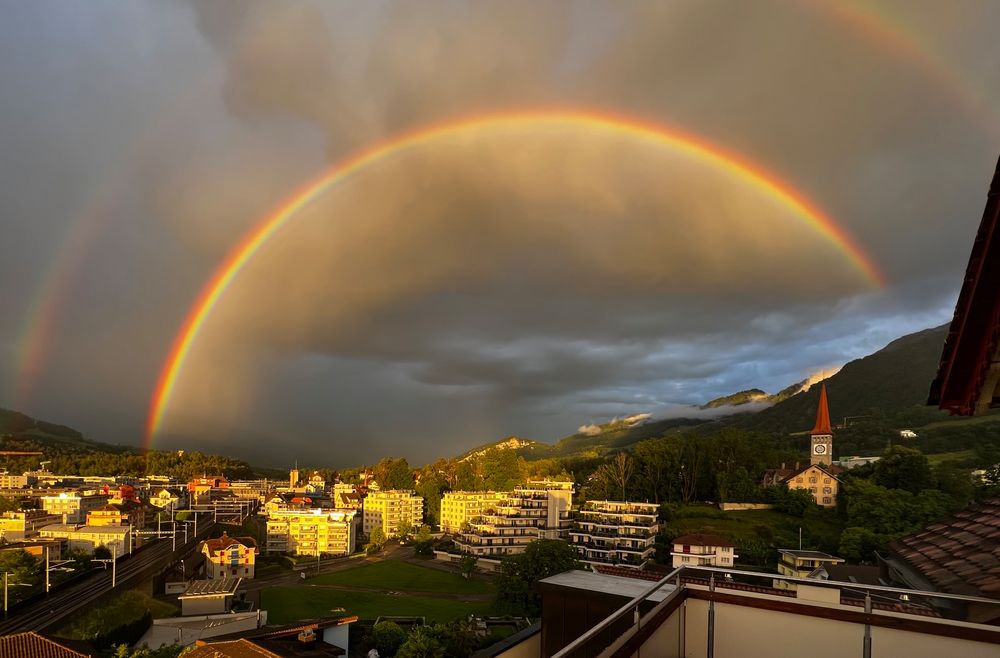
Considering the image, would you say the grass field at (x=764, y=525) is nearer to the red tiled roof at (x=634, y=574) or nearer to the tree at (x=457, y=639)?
the tree at (x=457, y=639)

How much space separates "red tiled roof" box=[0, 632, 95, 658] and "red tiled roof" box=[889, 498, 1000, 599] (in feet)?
63.6

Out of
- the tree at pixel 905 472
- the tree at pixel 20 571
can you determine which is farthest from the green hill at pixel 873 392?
the tree at pixel 20 571

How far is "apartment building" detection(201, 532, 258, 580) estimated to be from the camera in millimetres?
37781

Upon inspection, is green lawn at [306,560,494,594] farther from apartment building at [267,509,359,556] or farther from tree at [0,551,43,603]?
tree at [0,551,43,603]

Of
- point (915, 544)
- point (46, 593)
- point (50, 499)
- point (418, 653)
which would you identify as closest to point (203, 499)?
point (50, 499)

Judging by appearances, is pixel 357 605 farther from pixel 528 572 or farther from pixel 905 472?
pixel 905 472

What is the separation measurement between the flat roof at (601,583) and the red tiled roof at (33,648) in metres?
16.7

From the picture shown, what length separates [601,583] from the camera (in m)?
5.16

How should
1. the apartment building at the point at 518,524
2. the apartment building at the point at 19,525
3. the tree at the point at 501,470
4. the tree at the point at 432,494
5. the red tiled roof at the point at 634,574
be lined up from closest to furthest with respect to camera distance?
1. the red tiled roof at the point at 634,574
2. the apartment building at the point at 19,525
3. the apartment building at the point at 518,524
4. the tree at the point at 501,470
5. the tree at the point at 432,494

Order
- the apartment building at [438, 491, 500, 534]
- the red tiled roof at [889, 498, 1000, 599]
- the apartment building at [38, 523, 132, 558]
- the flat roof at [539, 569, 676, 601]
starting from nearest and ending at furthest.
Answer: the red tiled roof at [889, 498, 1000, 599]
the flat roof at [539, 569, 676, 601]
the apartment building at [38, 523, 132, 558]
the apartment building at [438, 491, 500, 534]

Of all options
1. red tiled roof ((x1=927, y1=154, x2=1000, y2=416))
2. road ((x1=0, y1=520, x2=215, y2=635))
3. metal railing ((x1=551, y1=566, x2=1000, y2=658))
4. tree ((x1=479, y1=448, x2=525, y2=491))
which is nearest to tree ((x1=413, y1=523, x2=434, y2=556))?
tree ((x1=479, y1=448, x2=525, y2=491))

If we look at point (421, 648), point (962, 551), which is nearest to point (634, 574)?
point (962, 551)

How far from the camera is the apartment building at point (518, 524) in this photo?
42438mm

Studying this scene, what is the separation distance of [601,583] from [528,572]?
2398cm
